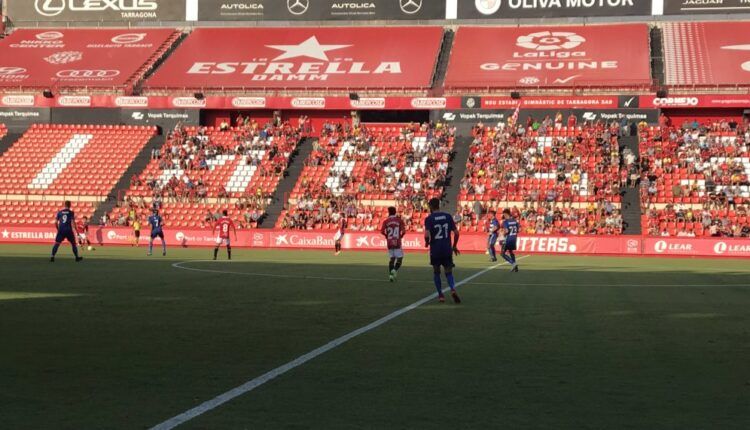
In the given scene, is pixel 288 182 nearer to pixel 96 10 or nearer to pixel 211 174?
pixel 211 174

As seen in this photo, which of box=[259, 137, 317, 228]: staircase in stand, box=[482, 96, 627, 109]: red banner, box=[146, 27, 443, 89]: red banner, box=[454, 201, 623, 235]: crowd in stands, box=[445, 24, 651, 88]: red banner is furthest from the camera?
box=[146, 27, 443, 89]: red banner

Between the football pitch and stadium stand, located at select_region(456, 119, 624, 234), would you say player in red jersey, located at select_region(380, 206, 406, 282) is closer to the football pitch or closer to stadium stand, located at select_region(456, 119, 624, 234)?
the football pitch

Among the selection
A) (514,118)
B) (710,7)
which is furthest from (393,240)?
(710,7)

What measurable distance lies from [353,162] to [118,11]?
27582mm

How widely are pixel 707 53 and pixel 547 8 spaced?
11794 millimetres

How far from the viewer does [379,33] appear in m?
69.1

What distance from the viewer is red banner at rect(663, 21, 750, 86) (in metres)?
59.6

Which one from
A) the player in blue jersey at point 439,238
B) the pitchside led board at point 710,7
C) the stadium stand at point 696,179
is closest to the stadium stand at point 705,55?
the pitchside led board at point 710,7

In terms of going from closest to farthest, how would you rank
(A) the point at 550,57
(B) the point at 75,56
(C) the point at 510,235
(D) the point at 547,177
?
(C) the point at 510,235
(D) the point at 547,177
(A) the point at 550,57
(B) the point at 75,56

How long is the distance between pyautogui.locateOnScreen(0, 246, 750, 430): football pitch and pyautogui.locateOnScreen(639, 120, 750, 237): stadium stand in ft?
88.0

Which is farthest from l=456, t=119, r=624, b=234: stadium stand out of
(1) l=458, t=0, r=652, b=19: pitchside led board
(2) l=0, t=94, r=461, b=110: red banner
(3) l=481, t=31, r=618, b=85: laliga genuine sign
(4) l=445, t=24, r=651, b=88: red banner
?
(1) l=458, t=0, r=652, b=19: pitchside led board

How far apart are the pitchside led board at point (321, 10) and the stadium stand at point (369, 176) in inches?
475

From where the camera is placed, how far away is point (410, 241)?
47438mm

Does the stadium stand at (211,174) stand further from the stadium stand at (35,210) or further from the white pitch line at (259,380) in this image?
the white pitch line at (259,380)
